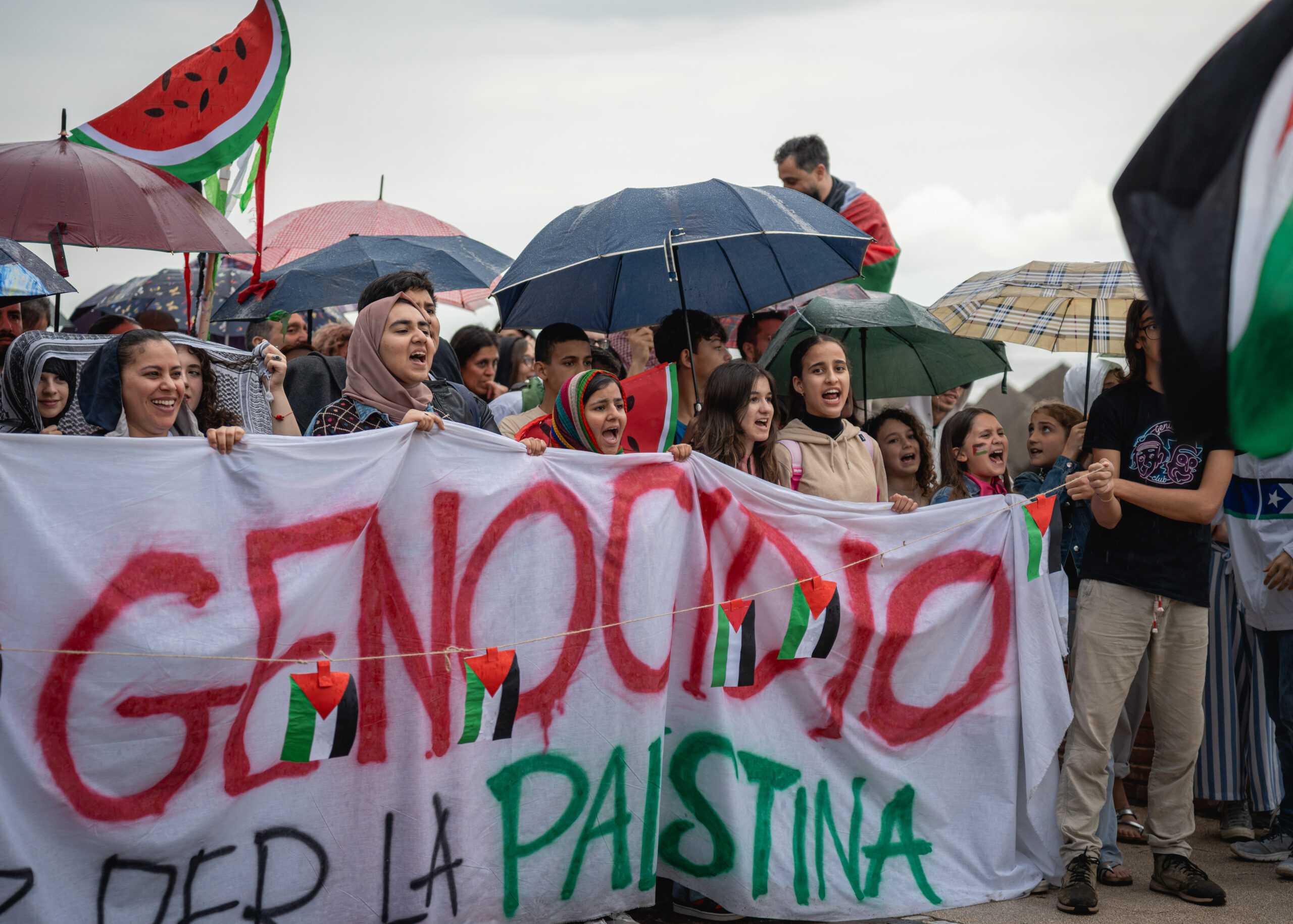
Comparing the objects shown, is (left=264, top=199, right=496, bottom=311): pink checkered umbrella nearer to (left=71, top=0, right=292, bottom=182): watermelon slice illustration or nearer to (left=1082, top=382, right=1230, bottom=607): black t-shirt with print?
(left=71, top=0, right=292, bottom=182): watermelon slice illustration

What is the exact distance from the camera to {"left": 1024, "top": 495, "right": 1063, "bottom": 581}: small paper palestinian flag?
181 inches

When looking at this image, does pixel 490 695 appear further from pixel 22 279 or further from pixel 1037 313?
pixel 1037 313

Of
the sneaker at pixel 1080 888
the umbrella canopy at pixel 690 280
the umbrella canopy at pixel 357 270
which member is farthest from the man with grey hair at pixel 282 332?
the sneaker at pixel 1080 888

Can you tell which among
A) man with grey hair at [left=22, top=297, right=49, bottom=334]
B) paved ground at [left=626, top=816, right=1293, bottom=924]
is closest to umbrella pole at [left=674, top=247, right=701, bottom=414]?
paved ground at [left=626, top=816, right=1293, bottom=924]

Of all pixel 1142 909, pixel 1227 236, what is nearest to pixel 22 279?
pixel 1227 236

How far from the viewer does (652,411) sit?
16.3 ft

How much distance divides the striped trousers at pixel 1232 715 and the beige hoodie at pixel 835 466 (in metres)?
1.95

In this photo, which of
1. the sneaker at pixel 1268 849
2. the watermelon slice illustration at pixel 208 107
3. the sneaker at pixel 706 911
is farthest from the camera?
the watermelon slice illustration at pixel 208 107

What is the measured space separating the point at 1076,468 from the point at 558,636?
2.35m

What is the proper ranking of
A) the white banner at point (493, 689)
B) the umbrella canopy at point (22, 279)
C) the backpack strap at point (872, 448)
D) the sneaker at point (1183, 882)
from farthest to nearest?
the umbrella canopy at point (22, 279)
the backpack strap at point (872, 448)
the sneaker at point (1183, 882)
the white banner at point (493, 689)

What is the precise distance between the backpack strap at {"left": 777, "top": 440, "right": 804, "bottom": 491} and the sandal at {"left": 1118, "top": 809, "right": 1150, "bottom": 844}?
7.60ft

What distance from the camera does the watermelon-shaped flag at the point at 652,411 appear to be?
4.94 metres

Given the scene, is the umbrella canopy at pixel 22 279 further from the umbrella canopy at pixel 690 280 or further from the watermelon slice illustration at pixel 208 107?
the umbrella canopy at pixel 690 280

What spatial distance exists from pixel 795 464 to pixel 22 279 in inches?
148
